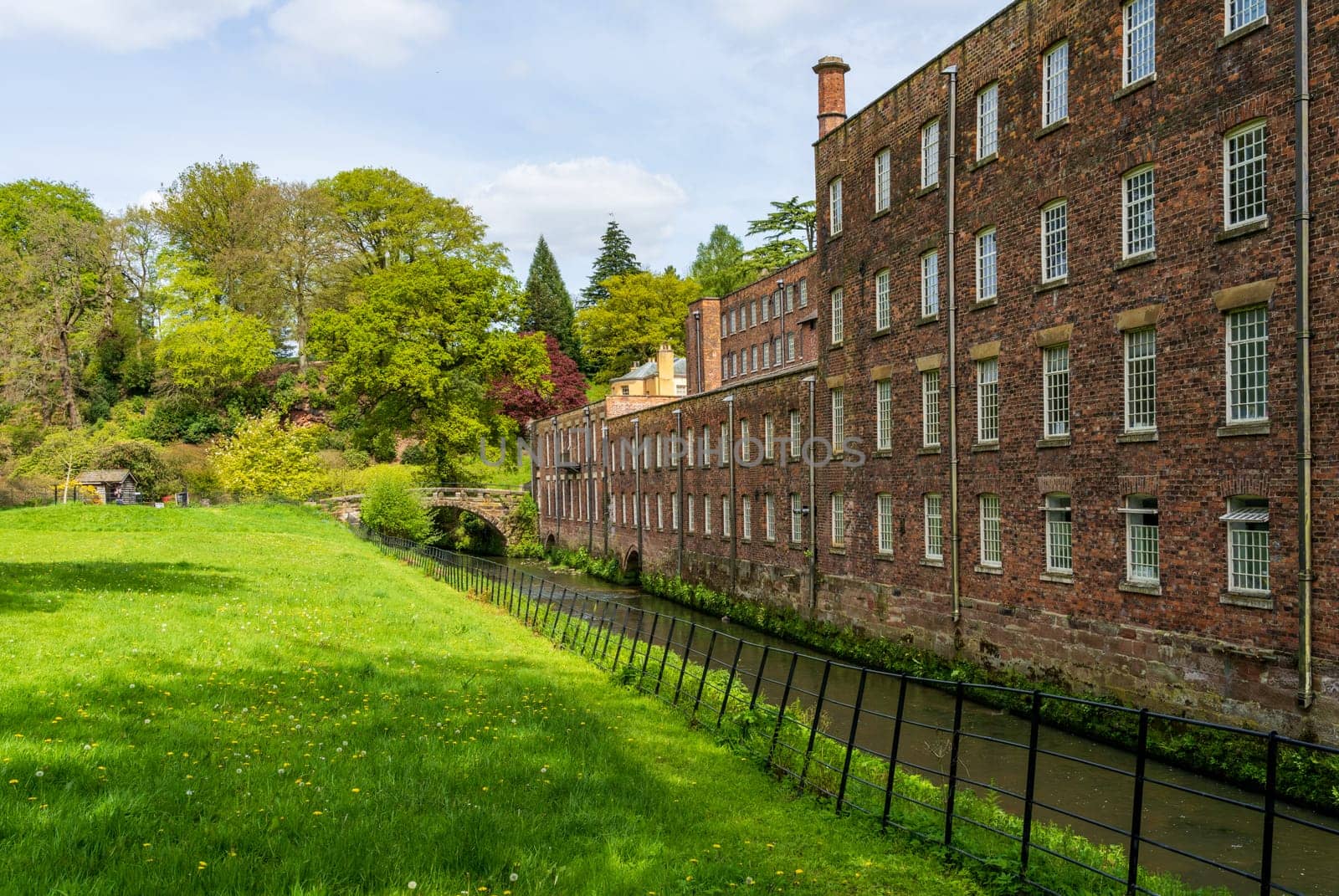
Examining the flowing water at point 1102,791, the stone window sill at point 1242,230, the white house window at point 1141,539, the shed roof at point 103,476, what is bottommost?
the flowing water at point 1102,791

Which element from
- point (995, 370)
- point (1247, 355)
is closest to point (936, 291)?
point (995, 370)

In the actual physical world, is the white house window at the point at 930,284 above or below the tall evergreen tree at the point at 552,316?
below

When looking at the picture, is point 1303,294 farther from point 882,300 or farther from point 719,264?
point 719,264

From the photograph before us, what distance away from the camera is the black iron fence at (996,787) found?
7.88 metres

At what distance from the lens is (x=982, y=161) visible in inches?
969

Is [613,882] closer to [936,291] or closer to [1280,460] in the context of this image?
[1280,460]

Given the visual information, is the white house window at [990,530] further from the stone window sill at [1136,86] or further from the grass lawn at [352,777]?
the grass lawn at [352,777]

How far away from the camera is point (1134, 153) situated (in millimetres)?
20188

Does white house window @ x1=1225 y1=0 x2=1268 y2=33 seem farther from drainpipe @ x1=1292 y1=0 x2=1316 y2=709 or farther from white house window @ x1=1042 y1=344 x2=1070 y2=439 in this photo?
white house window @ x1=1042 y1=344 x2=1070 y2=439

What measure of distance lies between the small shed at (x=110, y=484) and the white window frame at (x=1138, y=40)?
53.2 meters

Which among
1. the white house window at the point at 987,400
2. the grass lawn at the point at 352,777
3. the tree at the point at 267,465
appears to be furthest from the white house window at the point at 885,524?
the tree at the point at 267,465

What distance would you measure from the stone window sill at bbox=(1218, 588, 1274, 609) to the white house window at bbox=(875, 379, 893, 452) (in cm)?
1131

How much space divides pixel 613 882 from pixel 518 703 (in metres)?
6.15

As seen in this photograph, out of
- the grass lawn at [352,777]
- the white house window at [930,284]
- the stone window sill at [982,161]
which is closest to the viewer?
the grass lawn at [352,777]
